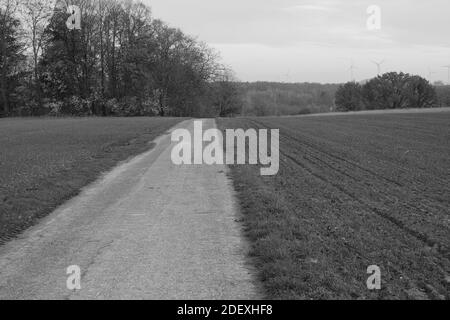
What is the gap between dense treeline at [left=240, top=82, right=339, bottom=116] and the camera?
472 feet

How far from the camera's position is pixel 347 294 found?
583cm

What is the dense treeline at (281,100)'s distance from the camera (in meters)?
144

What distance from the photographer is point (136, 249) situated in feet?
25.8

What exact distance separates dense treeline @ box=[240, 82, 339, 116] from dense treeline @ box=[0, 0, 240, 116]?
155 feet

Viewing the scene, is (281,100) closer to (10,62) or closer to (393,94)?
(393,94)

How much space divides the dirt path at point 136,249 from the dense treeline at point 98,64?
71752 mm

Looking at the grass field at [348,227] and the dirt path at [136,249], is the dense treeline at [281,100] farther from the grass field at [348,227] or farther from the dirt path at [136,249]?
the dirt path at [136,249]

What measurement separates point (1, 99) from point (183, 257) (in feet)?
263

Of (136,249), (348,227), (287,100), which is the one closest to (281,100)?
(287,100)

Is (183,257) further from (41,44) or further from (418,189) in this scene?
(41,44)

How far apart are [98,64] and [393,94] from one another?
7504cm
